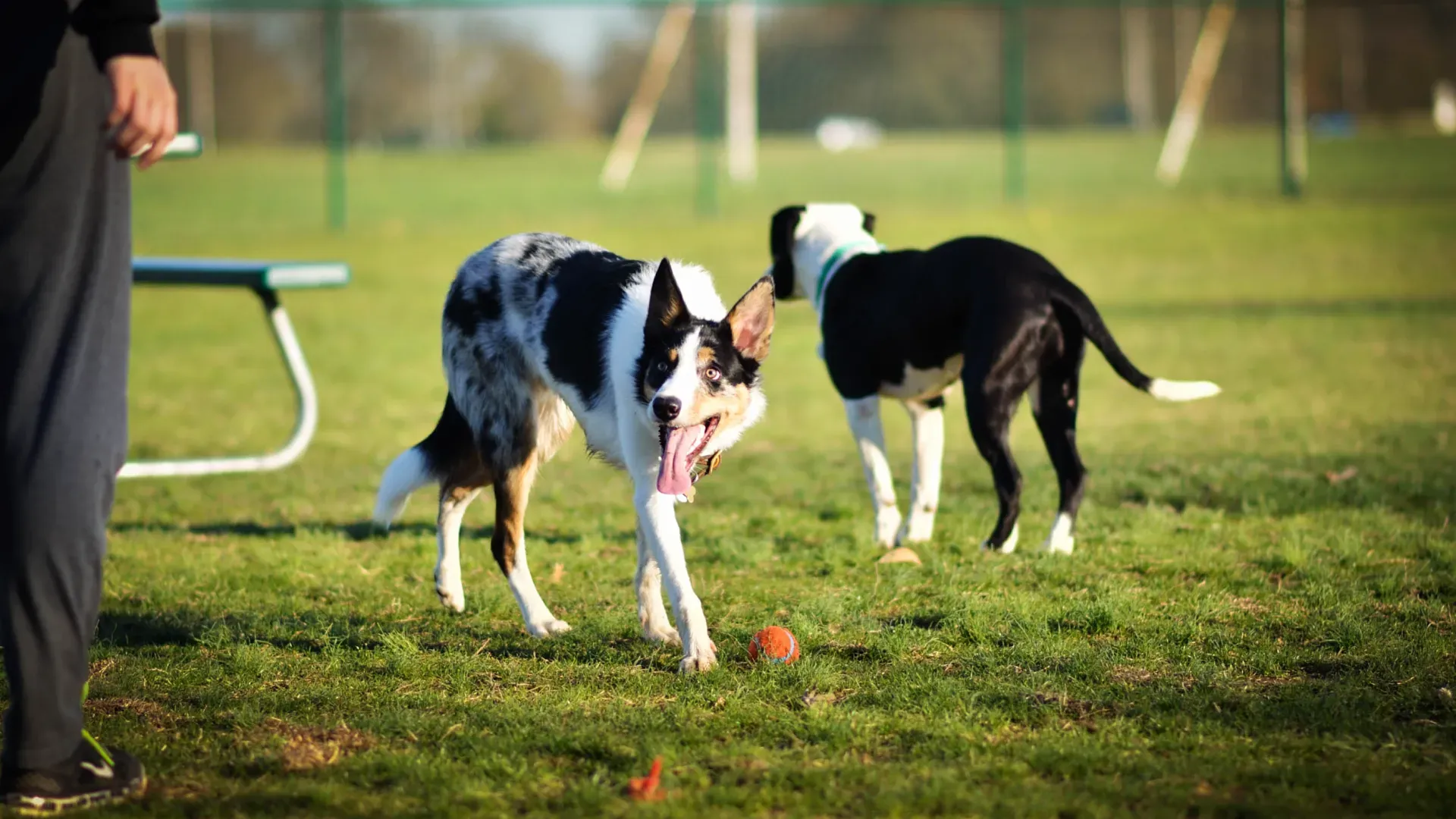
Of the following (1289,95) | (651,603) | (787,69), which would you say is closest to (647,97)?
(787,69)

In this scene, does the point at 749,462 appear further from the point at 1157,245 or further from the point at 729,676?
the point at 1157,245

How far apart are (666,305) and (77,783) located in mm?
2239

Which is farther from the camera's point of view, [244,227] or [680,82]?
[680,82]

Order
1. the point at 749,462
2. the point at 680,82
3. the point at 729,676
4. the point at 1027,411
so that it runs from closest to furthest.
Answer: the point at 729,676 < the point at 749,462 < the point at 1027,411 < the point at 680,82

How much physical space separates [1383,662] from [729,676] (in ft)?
6.57

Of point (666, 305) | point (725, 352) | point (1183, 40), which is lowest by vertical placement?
point (725, 352)

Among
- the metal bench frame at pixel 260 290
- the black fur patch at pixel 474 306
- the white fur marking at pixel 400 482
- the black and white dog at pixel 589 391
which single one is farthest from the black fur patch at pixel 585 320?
the metal bench frame at pixel 260 290

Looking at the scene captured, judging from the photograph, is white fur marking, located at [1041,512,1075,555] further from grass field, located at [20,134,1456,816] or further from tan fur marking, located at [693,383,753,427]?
tan fur marking, located at [693,383,753,427]

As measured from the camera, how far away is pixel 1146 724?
3996 mm

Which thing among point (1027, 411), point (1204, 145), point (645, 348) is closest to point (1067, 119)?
point (1204, 145)

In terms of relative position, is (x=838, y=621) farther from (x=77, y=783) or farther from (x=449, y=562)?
(x=77, y=783)

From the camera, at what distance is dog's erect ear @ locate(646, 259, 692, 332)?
4750 mm

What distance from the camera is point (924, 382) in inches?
266

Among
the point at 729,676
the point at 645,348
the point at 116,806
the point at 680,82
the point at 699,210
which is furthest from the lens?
the point at 680,82
